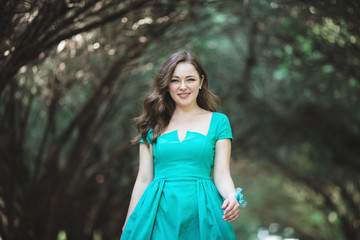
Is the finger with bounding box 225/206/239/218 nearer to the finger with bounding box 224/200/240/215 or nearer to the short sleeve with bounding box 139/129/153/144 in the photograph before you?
the finger with bounding box 224/200/240/215

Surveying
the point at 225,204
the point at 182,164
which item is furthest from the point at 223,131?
the point at 225,204

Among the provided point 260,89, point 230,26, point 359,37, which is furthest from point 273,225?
point 359,37

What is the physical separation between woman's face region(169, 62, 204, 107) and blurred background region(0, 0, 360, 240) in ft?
5.19

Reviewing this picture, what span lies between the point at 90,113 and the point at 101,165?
3.99ft

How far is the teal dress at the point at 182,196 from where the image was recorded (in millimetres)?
3266

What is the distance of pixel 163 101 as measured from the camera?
12.4ft

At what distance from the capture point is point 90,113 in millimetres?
7492

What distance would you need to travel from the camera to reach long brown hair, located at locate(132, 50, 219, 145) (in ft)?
12.0

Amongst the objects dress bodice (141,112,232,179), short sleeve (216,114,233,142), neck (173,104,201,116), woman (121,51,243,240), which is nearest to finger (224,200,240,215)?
woman (121,51,243,240)

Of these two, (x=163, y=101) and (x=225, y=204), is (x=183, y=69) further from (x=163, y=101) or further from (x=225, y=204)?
(x=225, y=204)

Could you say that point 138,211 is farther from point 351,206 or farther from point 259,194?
point 259,194

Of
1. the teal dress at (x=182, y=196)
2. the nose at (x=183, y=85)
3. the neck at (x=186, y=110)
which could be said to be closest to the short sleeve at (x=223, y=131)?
the teal dress at (x=182, y=196)

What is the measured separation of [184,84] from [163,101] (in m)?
0.25

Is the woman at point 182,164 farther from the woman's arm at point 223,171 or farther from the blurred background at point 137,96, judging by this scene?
the blurred background at point 137,96
